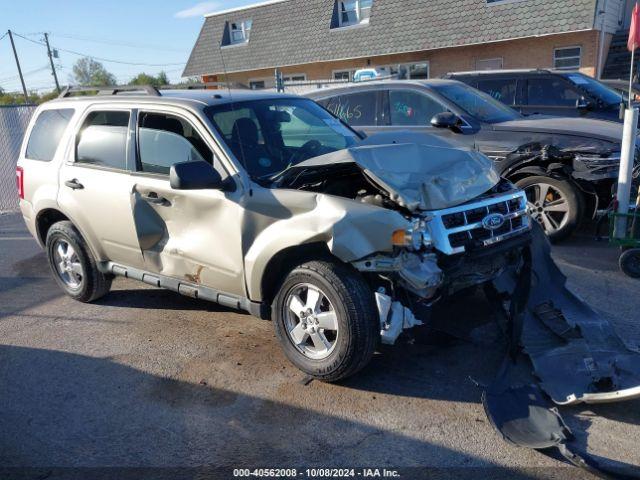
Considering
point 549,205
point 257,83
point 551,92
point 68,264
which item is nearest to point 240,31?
point 257,83

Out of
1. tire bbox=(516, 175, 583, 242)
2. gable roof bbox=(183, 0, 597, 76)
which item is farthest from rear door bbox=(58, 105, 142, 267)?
gable roof bbox=(183, 0, 597, 76)

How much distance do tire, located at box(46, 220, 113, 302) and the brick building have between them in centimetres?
1191

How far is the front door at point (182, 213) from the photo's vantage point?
13.2 feet

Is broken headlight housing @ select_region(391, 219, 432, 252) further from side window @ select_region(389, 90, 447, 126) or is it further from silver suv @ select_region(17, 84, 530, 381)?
side window @ select_region(389, 90, 447, 126)

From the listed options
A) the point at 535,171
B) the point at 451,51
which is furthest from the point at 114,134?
the point at 451,51

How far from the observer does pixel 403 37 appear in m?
20.4

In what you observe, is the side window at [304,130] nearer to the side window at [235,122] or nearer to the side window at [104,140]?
the side window at [235,122]

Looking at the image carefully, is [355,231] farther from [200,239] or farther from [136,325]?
[136,325]

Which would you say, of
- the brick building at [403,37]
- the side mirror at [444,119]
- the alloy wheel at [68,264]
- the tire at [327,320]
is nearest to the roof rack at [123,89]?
the alloy wheel at [68,264]

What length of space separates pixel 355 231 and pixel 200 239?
138cm

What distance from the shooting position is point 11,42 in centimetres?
4634

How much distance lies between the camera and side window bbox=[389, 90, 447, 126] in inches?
287

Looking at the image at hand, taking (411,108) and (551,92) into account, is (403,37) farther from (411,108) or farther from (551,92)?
(411,108)

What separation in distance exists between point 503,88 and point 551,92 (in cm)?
77
